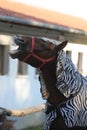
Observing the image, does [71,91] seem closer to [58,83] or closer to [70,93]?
[70,93]

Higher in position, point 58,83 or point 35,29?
point 35,29

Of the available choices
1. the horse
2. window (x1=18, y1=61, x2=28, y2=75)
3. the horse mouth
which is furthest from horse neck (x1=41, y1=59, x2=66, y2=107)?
window (x1=18, y1=61, x2=28, y2=75)

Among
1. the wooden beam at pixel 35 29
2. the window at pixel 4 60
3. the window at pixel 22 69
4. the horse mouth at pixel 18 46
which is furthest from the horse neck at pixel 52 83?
the window at pixel 22 69

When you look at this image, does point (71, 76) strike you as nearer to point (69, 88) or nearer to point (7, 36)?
point (69, 88)

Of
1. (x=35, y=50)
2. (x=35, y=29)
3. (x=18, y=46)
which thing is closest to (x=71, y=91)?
(x=35, y=50)

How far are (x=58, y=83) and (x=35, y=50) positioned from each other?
1.41 ft

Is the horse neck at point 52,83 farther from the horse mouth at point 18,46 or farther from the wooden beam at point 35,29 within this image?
the wooden beam at point 35,29

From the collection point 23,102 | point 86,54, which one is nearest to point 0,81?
point 23,102

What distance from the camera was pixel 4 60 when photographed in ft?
52.1

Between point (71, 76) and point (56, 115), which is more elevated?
point (71, 76)

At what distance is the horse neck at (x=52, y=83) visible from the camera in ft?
17.0

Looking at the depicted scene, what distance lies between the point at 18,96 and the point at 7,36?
2.21m

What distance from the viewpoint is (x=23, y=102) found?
55.2 ft

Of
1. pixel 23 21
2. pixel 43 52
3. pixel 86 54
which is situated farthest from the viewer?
pixel 86 54
